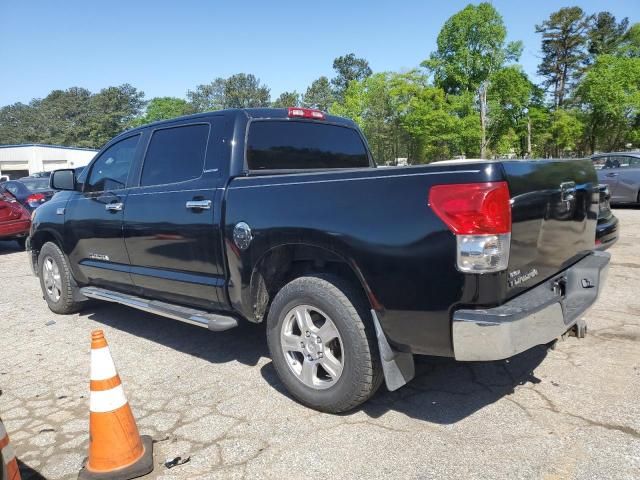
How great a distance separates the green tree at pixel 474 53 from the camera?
135 feet

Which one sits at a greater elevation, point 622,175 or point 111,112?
point 111,112

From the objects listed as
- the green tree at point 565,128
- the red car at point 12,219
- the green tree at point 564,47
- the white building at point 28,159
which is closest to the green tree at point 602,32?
the green tree at point 564,47

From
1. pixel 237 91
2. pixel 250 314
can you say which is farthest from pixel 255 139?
pixel 237 91

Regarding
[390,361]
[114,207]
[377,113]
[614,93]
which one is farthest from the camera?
[377,113]

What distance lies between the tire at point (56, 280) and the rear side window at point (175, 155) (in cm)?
180

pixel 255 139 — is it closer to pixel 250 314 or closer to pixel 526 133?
pixel 250 314

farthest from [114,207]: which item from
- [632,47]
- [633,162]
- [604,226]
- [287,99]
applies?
[287,99]

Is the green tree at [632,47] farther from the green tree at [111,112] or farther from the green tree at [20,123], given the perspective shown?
the green tree at [20,123]

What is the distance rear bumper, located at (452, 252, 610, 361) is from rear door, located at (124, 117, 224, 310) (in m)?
1.86

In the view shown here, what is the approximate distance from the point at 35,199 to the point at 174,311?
31.6 ft

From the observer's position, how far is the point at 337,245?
9.43 feet

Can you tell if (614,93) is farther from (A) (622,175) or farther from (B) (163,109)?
(B) (163,109)

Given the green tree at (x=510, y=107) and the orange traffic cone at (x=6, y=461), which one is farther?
the green tree at (x=510, y=107)

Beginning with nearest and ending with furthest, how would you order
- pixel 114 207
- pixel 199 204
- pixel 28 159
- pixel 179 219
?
pixel 199 204, pixel 179 219, pixel 114 207, pixel 28 159
